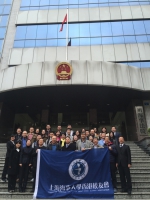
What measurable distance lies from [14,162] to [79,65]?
881cm

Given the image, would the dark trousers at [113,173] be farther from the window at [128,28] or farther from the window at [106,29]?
the window at [128,28]

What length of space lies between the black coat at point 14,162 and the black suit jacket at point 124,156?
137 inches

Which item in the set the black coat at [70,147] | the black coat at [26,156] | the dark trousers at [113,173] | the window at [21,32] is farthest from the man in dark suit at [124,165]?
the window at [21,32]

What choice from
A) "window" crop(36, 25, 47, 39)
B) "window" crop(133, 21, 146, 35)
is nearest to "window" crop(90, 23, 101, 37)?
"window" crop(133, 21, 146, 35)

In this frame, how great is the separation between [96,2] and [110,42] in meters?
6.08

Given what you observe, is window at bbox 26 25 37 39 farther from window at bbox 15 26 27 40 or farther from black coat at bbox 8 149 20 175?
black coat at bbox 8 149 20 175

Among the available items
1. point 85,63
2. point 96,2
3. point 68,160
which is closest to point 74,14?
point 96,2

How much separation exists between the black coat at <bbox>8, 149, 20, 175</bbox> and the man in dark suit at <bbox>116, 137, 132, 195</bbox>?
3.47 metres

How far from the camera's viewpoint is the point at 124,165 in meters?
5.64

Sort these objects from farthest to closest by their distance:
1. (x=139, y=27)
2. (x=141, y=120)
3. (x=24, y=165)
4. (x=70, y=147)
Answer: (x=139, y=27) → (x=141, y=120) → (x=70, y=147) → (x=24, y=165)

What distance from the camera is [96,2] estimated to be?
65.7ft

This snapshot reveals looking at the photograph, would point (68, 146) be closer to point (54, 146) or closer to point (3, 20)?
point (54, 146)

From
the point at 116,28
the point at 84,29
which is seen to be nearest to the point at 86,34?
the point at 84,29

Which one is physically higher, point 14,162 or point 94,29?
point 94,29
